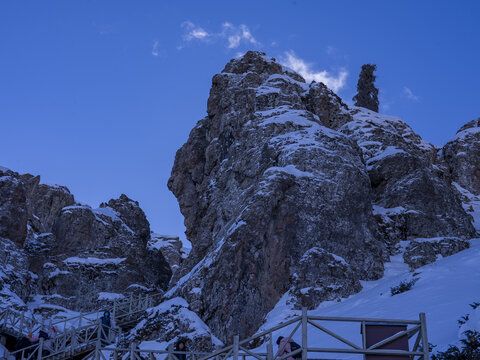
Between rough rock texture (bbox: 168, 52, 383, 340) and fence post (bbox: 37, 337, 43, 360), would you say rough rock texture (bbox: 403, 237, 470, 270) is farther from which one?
fence post (bbox: 37, 337, 43, 360)

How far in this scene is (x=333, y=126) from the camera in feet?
153

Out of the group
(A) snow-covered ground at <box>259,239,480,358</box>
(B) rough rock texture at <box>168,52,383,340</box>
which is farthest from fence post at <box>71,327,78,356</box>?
(A) snow-covered ground at <box>259,239,480,358</box>

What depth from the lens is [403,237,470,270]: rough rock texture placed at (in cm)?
2942

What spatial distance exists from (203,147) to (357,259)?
23.2 m

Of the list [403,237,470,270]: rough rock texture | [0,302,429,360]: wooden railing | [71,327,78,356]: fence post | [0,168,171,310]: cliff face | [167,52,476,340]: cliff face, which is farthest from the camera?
[0,168,171,310]: cliff face

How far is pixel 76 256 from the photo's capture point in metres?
39.8

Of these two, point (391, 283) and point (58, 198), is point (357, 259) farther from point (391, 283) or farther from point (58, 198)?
point (58, 198)

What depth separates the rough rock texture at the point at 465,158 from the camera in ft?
184

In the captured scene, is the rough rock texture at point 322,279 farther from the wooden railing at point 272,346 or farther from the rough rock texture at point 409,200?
the rough rock texture at point 409,200

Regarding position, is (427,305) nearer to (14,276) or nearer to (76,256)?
(14,276)

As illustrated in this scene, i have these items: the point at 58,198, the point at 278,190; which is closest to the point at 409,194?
the point at 278,190

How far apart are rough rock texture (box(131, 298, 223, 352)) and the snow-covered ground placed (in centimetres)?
271

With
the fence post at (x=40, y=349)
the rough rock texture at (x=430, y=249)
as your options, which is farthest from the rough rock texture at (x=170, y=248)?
the fence post at (x=40, y=349)

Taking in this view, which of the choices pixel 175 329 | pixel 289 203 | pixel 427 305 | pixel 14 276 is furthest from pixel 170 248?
pixel 427 305
